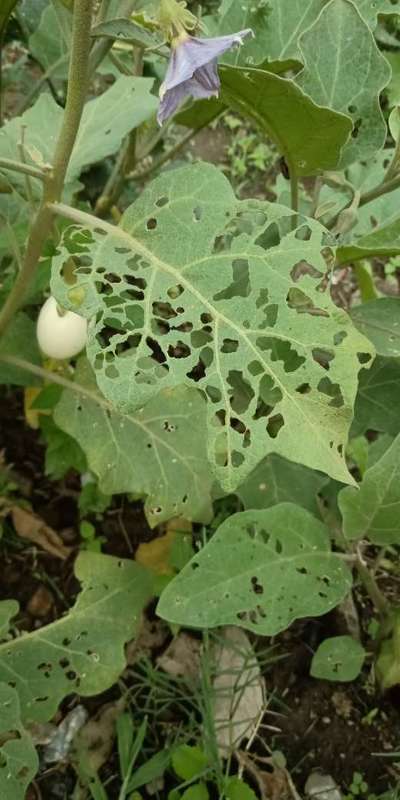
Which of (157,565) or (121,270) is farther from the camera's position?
(157,565)

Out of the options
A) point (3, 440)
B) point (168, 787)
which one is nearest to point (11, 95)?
point (3, 440)

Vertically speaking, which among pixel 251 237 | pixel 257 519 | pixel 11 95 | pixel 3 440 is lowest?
pixel 3 440

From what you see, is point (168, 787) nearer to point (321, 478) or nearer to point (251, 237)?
point (321, 478)

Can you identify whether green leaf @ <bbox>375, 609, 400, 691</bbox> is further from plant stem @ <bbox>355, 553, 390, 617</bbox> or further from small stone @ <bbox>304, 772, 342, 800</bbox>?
small stone @ <bbox>304, 772, 342, 800</bbox>

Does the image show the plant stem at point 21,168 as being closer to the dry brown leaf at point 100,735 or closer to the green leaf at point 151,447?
the green leaf at point 151,447

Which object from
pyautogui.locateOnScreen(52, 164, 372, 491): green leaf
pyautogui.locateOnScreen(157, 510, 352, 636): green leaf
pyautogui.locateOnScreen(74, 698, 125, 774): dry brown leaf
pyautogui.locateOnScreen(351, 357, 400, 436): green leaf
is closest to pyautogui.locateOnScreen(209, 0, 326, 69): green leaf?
pyautogui.locateOnScreen(52, 164, 372, 491): green leaf

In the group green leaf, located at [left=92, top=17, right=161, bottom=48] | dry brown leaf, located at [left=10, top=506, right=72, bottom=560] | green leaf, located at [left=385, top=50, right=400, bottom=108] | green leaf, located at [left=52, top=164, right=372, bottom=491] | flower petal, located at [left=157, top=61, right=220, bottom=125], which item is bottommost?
dry brown leaf, located at [left=10, top=506, right=72, bottom=560]
